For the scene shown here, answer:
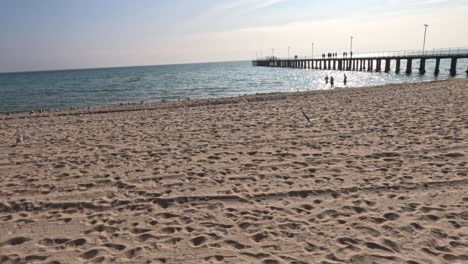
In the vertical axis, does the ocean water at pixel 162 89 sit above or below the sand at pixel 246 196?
below

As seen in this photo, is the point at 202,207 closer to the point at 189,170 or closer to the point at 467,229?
the point at 189,170

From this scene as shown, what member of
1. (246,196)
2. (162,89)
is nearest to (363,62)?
(162,89)

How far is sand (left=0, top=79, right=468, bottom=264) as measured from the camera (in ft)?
12.7

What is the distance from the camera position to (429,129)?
9008 mm

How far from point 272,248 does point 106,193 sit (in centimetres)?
343

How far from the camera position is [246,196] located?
5371 millimetres

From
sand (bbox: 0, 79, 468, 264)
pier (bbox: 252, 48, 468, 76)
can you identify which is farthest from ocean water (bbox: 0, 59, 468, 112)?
sand (bbox: 0, 79, 468, 264)

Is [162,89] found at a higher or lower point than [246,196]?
lower

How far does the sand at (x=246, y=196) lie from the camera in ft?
12.7

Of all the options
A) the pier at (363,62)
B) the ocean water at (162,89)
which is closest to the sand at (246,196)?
the ocean water at (162,89)

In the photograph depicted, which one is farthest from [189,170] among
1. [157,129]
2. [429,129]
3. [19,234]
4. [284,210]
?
[429,129]

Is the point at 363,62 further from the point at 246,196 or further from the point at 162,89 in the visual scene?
the point at 246,196

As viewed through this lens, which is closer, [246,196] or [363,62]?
[246,196]

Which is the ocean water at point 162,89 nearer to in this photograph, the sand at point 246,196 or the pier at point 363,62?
the pier at point 363,62
